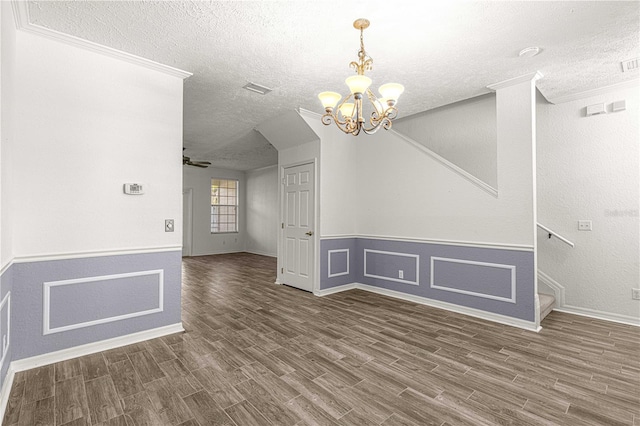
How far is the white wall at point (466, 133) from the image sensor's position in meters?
4.32

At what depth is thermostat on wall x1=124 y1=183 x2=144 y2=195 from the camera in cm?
289

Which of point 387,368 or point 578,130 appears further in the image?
point 578,130

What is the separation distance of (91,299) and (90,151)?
4.29 ft

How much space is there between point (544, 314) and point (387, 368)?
2.39m

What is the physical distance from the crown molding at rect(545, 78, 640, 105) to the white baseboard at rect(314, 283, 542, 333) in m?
2.82

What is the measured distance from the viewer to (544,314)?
364 cm

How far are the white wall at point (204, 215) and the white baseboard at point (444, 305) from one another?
5.84 m

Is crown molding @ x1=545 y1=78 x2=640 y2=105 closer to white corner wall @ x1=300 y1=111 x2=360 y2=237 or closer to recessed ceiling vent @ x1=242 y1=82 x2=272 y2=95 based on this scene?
white corner wall @ x1=300 y1=111 x2=360 y2=237

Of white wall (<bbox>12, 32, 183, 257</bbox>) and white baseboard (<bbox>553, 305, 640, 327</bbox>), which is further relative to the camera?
white baseboard (<bbox>553, 305, 640, 327</bbox>)

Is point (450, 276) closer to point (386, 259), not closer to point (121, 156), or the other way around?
point (386, 259)

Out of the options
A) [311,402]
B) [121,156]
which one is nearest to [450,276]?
[311,402]

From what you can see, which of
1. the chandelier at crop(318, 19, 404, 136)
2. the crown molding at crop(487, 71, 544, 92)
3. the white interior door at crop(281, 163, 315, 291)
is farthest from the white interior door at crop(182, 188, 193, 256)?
the crown molding at crop(487, 71, 544, 92)

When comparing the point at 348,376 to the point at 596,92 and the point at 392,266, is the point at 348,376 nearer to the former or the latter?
the point at 392,266

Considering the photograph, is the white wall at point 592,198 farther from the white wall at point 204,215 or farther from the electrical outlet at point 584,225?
the white wall at point 204,215
